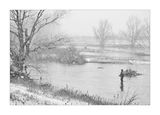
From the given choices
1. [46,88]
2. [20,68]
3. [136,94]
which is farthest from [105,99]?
[20,68]

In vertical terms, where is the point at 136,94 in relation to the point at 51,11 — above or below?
below

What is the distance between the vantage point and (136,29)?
8.89 metres

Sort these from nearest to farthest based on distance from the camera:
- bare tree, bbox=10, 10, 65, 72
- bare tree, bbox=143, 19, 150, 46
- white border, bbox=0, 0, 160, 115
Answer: white border, bbox=0, 0, 160, 115 → bare tree, bbox=143, 19, 150, 46 → bare tree, bbox=10, 10, 65, 72

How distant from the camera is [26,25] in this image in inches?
352

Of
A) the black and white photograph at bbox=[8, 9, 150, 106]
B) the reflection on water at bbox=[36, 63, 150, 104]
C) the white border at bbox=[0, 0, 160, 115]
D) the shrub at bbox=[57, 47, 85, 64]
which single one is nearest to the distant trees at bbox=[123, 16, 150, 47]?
the black and white photograph at bbox=[8, 9, 150, 106]

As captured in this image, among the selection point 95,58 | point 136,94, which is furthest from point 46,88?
point 136,94

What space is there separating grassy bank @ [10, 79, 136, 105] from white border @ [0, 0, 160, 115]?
102 millimetres

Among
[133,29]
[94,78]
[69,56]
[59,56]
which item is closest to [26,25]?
[59,56]

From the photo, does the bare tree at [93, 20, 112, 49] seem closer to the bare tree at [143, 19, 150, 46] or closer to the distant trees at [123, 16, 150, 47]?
the distant trees at [123, 16, 150, 47]

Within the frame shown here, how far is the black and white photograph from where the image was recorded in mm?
A: 8758
